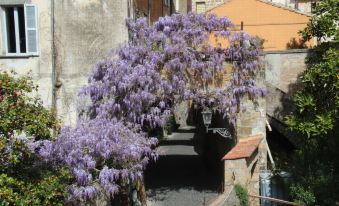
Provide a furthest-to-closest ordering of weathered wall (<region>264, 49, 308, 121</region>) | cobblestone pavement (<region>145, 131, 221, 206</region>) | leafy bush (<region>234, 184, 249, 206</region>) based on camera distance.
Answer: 1. weathered wall (<region>264, 49, 308, 121</region>)
2. cobblestone pavement (<region>145, 131, 221, 206</region>)
3. leafy bush (<region>234, 184, 249, 206</region>)

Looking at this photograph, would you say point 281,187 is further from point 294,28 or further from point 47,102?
point 294,28

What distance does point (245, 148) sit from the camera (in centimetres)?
1551

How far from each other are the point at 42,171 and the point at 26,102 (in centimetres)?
173

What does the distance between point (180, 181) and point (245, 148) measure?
17.0 feet

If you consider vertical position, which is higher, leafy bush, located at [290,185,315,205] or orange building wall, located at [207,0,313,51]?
orange building wall, located at [207,0,313,51]

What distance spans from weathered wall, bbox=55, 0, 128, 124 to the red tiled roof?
16.0 feet

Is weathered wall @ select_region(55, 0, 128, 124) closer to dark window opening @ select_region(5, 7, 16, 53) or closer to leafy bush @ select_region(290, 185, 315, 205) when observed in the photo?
dark window opening @ select_region(5, 7, 16, 53)

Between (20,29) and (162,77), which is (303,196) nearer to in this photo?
(162,77)

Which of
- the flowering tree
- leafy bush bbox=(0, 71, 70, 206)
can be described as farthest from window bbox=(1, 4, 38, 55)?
leafy bush bbox=(0, 71, 70, 206)

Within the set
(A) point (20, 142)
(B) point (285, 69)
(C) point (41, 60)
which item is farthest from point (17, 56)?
(B) point (285, 69)

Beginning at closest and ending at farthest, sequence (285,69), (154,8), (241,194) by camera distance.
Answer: (241,194) < (285,69) < (154,8)

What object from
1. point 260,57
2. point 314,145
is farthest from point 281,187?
point 260,57

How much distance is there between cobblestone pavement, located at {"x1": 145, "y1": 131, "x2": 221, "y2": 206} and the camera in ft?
56.9

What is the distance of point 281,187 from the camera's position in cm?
1556
